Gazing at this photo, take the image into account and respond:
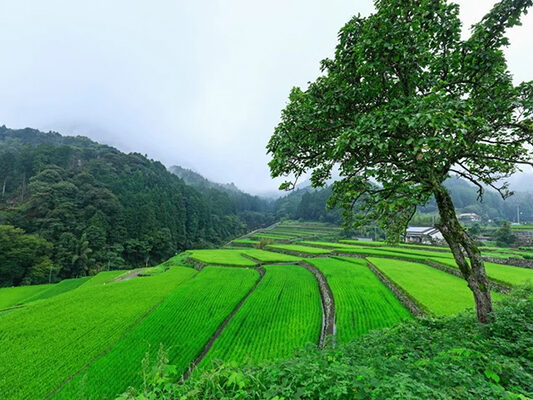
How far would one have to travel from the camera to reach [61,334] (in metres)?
13.2

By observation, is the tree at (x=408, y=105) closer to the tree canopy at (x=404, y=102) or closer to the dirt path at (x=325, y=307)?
the tree canopy at (x=404, y=102)

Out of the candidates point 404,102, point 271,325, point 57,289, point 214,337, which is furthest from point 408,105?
point 57,289

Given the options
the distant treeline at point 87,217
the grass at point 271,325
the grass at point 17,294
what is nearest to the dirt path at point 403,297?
the grass at point 271,325

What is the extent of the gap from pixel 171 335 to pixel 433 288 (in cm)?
1795

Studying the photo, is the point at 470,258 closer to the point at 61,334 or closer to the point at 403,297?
the point at 403,297

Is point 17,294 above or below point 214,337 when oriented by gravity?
below

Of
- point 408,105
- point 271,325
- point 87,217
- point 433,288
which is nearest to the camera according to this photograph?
point 408,105

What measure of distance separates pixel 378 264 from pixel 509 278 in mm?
10519

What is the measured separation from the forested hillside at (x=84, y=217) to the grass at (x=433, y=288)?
4864 cm

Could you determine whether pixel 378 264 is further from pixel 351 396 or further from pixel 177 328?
pixel 351 396

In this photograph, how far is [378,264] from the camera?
85.4 ft

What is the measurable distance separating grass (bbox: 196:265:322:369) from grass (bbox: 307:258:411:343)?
1.56 m

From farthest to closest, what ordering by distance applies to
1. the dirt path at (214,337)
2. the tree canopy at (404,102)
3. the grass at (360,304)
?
the grass at (360,304)
the dirt path at (214,337)
the tree canopy at (404,102)

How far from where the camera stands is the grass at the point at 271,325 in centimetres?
1160
